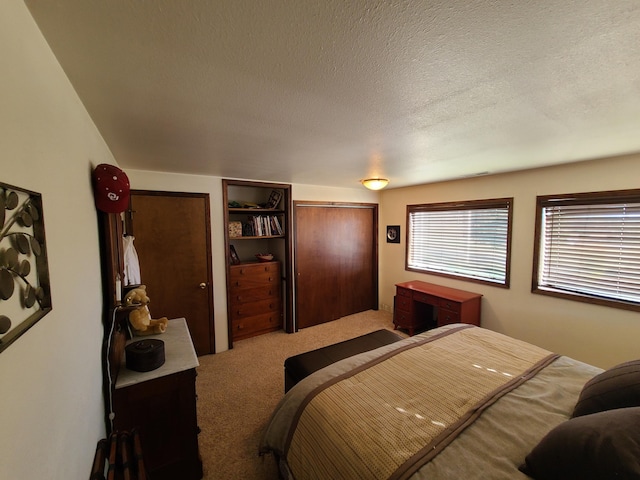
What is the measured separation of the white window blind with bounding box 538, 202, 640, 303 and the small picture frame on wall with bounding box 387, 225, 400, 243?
6.34 ft

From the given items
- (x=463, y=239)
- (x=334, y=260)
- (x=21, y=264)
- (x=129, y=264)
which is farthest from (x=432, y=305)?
(x=21, y=264)

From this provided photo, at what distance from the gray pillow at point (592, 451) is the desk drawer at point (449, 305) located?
2195 mm

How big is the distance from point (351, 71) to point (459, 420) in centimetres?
165

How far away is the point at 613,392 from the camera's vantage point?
1.15m

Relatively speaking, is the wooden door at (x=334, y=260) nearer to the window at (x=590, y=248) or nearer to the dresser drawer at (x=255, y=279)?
the dresser drawer at (x=255, y=279)

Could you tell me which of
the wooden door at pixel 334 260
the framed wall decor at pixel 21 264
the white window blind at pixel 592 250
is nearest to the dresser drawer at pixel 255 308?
the wooden door at pixel 334 260

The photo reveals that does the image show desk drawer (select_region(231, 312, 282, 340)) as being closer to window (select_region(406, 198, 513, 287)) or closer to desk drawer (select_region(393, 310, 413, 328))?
desk drawer (select_region(393, 310, 413, 328))

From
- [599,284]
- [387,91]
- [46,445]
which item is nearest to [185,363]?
[46,445]

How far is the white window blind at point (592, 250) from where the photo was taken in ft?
7.53

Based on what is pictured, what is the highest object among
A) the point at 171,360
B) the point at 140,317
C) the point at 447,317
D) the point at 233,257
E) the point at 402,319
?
the point at 233,257

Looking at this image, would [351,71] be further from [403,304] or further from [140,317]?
[403,304]

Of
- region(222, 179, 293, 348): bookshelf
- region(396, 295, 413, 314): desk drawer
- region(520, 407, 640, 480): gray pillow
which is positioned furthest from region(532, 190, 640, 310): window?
region(222, 179, 293, 348): bookshelf

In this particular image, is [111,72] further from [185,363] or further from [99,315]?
[185,363]

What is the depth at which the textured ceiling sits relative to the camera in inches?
28.7
